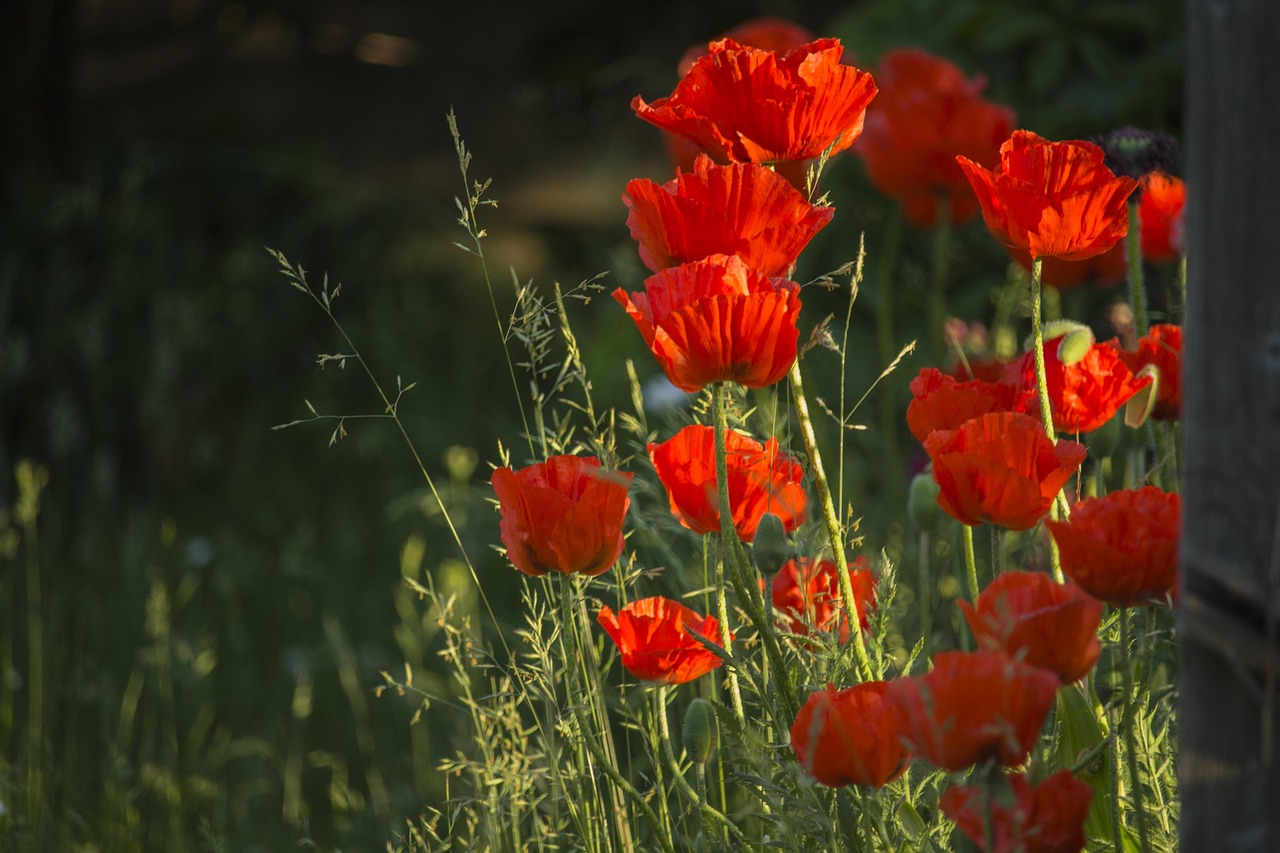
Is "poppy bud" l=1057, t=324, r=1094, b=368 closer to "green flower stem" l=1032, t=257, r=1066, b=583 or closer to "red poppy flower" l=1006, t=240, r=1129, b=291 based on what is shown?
"green flower stem" l=1032, t=257, r=1066, b=583

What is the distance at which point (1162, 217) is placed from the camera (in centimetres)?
146

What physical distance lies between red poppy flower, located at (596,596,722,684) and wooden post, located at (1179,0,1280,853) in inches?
14.8

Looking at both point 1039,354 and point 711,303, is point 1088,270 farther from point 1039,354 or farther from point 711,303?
point 711,303

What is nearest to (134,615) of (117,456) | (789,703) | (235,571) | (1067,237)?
(235,571)

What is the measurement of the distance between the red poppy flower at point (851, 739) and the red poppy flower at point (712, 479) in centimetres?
22

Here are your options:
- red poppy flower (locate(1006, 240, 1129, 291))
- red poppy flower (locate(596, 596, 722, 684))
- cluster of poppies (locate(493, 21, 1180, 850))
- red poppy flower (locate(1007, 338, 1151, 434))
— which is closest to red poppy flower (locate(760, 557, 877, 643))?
cluster of poppies (locate(493, 21, 1180, 850))

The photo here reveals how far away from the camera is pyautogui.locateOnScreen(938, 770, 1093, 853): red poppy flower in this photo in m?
0.77

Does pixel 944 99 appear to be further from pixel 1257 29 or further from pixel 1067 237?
pixel 1257 29

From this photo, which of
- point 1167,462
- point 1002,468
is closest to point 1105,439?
point 1167,462

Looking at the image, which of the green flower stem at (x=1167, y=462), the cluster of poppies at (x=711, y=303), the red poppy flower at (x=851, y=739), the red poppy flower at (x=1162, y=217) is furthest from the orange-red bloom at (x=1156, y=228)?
the red poppy flower at (x=851, y=739)

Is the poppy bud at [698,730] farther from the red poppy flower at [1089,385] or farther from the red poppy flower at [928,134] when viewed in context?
the red poppy flower at [928,134]

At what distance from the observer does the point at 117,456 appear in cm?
→ 366

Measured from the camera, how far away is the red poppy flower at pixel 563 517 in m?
0.98

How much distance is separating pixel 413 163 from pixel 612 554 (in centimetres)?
419
